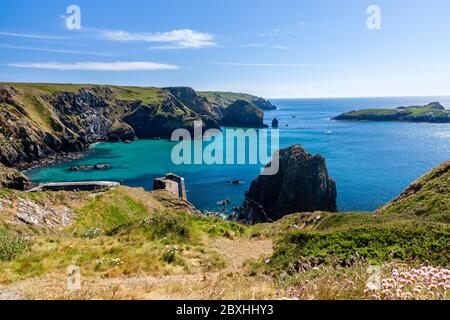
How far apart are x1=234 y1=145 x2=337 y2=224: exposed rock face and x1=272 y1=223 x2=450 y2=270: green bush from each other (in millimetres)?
46845

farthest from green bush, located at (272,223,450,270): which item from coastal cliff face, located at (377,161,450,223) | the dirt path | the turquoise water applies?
the turquoise water

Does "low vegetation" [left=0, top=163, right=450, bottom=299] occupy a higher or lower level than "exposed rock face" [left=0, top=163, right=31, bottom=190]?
higher

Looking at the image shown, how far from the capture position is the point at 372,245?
15.7 m

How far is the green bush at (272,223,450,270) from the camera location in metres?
13.7

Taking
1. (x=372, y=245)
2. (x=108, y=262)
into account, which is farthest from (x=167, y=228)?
(x=372, y=245)

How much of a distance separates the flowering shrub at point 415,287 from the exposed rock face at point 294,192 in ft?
190

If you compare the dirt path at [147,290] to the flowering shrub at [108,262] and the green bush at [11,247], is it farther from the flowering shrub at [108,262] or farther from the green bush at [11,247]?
the green bush at [11,247]

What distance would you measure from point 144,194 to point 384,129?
593 ft

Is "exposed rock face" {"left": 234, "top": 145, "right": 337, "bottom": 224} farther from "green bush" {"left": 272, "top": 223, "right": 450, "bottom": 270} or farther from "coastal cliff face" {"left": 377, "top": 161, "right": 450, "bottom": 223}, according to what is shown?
"green bush" {"left": 272, "top": 223, "right": 450, "bottom": 270}

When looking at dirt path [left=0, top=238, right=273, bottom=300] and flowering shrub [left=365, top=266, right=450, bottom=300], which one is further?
dirt path [left=0, top=238, right=273, bottom=300]

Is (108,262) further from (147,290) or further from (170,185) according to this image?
(170,185)

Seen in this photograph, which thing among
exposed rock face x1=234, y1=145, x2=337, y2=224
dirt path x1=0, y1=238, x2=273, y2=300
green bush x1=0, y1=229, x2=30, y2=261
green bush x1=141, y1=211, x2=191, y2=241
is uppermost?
dirt path x1=0, y1=238, x2=273, y2=300

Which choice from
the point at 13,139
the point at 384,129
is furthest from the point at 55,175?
the point at 384,129
